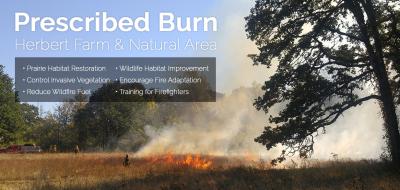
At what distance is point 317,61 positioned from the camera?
19516mm

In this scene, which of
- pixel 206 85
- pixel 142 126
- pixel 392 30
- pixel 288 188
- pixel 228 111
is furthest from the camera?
pixel 142 126

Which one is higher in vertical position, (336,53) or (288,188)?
(336,53)

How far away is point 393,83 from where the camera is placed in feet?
65.1

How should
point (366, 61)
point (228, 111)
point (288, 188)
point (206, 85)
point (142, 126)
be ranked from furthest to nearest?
point (142, 126)
point (228, 111)
point (206, 85)
point (366, 61)
point (288, 188)

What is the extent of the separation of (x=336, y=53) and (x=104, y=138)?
5810 cm

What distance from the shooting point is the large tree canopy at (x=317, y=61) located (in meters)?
18.6

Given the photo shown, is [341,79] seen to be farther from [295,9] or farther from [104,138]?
[104,138]

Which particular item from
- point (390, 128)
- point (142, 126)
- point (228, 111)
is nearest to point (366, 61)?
point (390, 128)

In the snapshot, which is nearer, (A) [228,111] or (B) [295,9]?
(B) [295,9]

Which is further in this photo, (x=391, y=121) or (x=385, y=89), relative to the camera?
(x=385, y=89)

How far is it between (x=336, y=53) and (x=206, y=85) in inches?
1238

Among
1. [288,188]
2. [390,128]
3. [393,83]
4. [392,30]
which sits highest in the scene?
[392,30]

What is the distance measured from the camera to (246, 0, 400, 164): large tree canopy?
18562mm

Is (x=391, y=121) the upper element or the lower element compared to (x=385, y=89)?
lower
